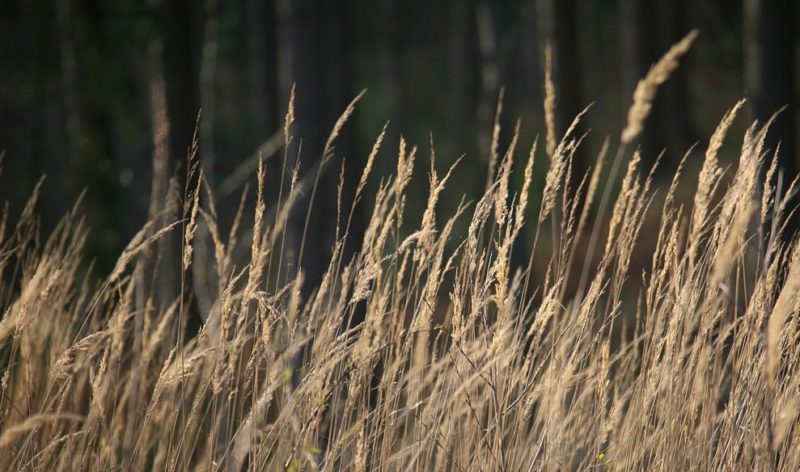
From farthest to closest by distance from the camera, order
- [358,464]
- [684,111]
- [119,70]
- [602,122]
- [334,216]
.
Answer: [602,122] → [684,111] → [119,70] → [334,216] → [358,464]

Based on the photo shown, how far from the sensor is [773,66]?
611 cm

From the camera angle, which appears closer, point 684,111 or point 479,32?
point 479,32

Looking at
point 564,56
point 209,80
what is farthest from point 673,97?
point 209,80

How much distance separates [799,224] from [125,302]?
5165 millimetres

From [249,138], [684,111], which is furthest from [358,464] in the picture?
[249,138]

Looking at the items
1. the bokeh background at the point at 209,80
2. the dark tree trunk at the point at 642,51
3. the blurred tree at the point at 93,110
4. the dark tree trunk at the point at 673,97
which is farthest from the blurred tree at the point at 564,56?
the blurred tree at the point at 93,110

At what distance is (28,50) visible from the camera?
305 inches

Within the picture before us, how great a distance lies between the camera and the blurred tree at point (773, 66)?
19.9 feet

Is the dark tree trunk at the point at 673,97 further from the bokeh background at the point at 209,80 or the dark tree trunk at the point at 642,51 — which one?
the dark tree trunk at the point at 642,51

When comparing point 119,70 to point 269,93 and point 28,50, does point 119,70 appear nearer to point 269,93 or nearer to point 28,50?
point 28,50

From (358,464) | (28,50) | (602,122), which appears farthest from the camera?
(602,122)

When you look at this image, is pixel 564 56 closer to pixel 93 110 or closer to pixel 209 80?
pixel 209 80

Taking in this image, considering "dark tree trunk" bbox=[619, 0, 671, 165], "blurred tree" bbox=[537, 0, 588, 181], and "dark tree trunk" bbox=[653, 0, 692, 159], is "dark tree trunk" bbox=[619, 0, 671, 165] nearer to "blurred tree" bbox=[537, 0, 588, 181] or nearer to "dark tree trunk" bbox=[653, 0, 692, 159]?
"dark tree trunk" bbox=[653, 0, 692, 159]

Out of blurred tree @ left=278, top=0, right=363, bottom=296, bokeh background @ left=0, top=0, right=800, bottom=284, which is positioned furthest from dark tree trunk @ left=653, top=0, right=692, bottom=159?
blurred tree @ left=278, top=0, right=363, bottom=296
